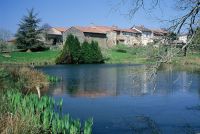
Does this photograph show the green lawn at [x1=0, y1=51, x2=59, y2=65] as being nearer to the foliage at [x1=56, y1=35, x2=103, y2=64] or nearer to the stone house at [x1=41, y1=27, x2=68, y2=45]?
A: the foliage at [x1=56, y1=35, x2=103, y2=64]

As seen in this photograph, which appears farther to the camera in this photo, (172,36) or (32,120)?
(32,120)

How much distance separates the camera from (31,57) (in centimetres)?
6638

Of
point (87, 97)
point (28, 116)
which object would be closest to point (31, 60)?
point (87, 97)

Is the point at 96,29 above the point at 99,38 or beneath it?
above

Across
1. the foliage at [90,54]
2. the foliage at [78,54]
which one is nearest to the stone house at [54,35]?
the foliage at [78,54]

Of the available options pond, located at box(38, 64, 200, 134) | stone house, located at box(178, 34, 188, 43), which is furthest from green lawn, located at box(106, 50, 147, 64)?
stone house, located at box(178, 34, 188, 43)

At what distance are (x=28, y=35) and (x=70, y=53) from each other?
10.2m

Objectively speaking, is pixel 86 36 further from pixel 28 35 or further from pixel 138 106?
pixel 138 106

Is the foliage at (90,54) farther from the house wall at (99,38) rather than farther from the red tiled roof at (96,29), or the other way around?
the house wall at (99,38)

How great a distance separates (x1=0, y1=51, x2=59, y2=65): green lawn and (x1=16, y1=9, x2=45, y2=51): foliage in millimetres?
3204

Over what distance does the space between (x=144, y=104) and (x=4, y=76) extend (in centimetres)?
804

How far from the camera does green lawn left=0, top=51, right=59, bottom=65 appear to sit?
2442 inches

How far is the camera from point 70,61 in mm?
67875

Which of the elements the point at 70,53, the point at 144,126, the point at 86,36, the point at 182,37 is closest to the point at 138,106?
the point at 144,126
